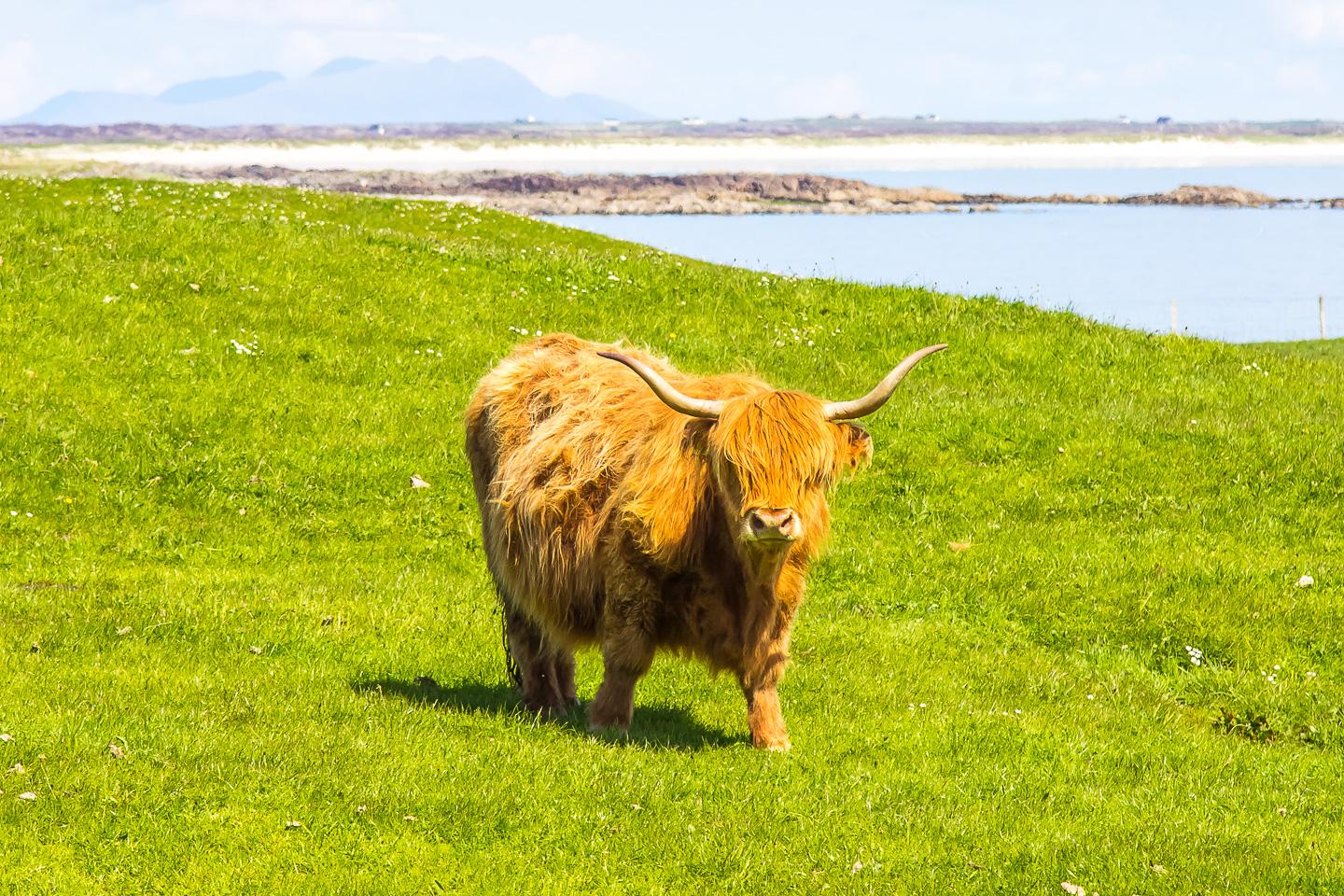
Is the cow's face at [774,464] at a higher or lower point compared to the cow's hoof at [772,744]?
higher

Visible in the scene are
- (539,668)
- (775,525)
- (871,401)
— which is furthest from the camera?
(539,668)

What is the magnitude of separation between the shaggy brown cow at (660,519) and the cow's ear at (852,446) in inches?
0.4

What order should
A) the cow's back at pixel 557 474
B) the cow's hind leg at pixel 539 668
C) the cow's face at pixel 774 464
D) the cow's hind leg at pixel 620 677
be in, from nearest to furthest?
the cow's face at pixel 774 464, the cow's hind leg at pixel 620 677, the cow's back at pixel 557 474, the cow's hind leg at pixel 539 668

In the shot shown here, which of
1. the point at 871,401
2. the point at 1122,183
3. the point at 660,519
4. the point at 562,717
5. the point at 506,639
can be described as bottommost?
the point at 562,717

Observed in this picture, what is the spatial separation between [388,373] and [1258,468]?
429 inches

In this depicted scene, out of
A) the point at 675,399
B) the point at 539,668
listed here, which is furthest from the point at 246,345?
the point at 675,399

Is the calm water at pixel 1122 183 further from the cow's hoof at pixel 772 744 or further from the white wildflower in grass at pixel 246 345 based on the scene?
the cow's hoof at pixel 772 744

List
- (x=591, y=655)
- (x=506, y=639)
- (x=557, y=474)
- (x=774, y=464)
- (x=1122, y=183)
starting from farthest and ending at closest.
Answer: (x=1122, y=183)
(x=591, y=655)
(x=506, y=639)
(x=557, y=474)
(x=774, y=464)

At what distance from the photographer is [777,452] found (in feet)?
26.6

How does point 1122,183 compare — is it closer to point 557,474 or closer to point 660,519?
point 557,474

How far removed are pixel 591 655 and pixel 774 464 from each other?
432 centimetres

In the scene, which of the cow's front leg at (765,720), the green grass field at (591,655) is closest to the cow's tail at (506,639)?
the green grass field at (591,655)

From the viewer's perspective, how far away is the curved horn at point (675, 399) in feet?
27.8

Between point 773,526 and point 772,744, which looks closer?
point 773,526
